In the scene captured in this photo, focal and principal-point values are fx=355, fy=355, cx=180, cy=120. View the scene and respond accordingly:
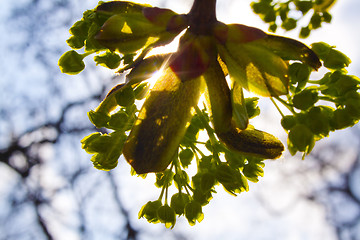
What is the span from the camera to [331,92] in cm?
69

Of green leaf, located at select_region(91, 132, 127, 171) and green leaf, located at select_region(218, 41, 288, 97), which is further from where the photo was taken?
green leaf, located at select_region(91, 132, 127, 171)

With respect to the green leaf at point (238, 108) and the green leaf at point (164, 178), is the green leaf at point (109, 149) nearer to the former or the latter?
the green leaf at point (164, 178)

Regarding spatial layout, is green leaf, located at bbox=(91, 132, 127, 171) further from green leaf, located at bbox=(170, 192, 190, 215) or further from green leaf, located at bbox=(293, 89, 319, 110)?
green leaf, located at bbox=(293, 89, 319, 110)

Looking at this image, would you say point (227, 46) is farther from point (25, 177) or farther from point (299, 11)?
point (25, 177)

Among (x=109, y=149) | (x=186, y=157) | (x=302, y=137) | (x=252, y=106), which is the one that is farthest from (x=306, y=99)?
(x=109, y=149)

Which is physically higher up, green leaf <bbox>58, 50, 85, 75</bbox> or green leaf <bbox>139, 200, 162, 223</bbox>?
green leaf <bbox>58, 50, 85, 75</bbox>

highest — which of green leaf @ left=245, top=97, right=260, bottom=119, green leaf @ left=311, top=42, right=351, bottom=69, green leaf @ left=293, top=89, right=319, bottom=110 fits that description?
green leaf @ left=311, top=42, right=351, bottom=69

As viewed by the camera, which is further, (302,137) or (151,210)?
(151,210)

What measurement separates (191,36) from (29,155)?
3.24 meters

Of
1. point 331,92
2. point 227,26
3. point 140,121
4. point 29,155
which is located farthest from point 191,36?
point 29,155

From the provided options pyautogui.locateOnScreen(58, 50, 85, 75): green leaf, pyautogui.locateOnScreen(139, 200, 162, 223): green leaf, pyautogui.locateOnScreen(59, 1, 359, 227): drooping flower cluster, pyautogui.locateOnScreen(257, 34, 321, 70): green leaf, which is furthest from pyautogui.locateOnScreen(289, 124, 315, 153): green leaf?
pyautogui.locateOnScreen(58, 50, 85, 75): green leaf

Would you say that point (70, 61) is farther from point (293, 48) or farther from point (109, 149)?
point (293, 48)

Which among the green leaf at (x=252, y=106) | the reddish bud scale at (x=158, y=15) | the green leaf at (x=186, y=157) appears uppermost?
the reddish bud scale at (x=158, y=15)

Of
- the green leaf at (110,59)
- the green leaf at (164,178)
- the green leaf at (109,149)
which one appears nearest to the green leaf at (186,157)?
the green leaf at (164,178)
